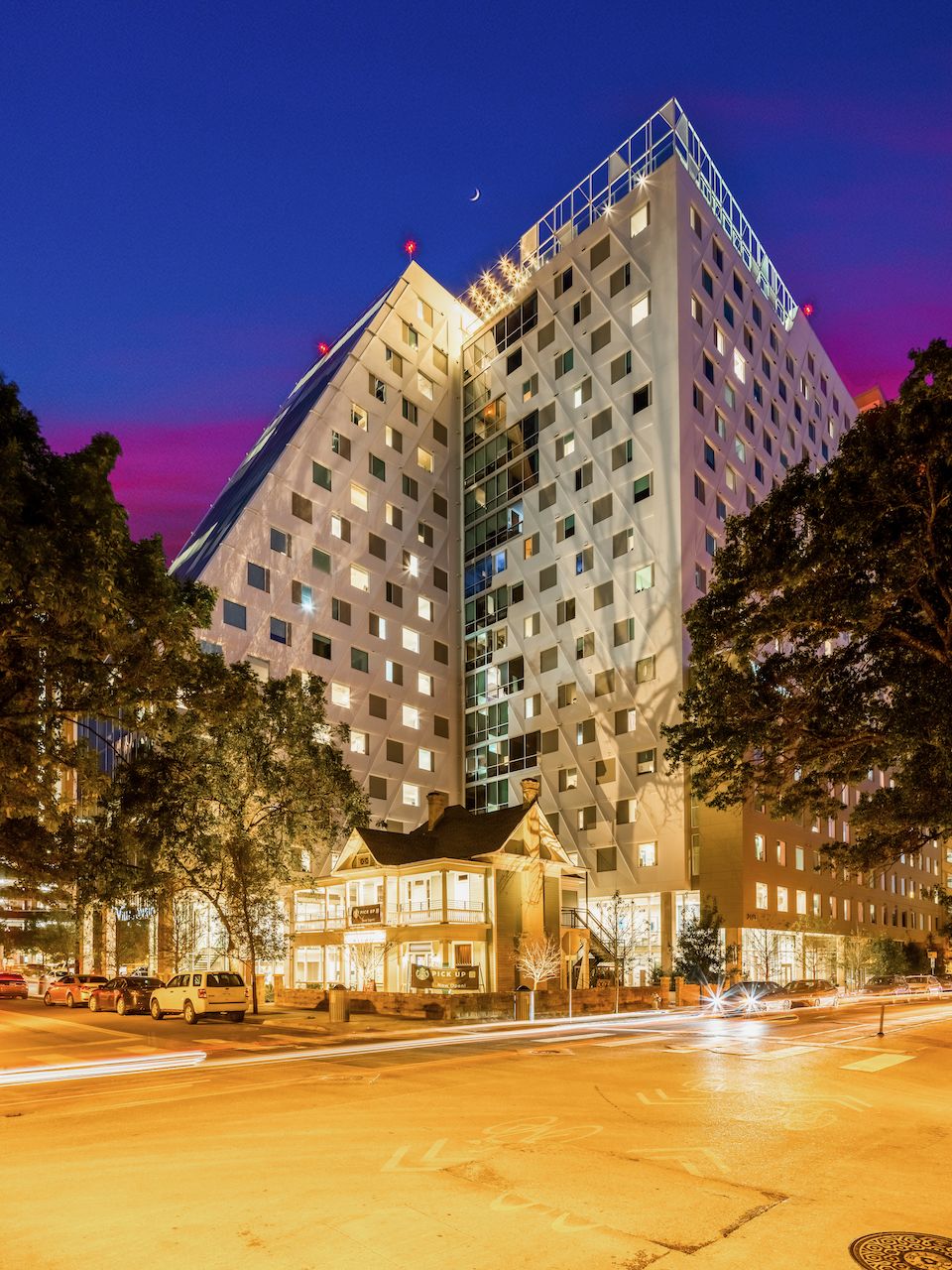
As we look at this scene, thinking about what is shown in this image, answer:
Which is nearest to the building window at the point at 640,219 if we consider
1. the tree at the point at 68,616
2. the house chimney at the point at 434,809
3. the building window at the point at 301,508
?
the building window at the point at 301,508

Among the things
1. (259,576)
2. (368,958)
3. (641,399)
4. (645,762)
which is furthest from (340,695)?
(641,399)

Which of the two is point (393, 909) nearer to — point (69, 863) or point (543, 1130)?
point (69, 863)

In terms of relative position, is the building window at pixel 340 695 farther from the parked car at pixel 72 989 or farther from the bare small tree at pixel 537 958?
the bare small tree at pixel 537 958

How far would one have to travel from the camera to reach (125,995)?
38906 millimetres

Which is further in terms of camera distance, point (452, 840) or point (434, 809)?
point (434, 809)

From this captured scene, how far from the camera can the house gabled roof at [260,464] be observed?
55.9 metres

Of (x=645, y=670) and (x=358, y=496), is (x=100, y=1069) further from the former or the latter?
(x=358, y=496)

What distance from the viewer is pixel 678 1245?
7367 millimetres

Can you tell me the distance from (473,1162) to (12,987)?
55.4 m

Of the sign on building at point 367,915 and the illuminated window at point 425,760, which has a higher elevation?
the illuminated window at point 425,760

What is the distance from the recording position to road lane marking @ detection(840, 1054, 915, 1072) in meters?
19.6

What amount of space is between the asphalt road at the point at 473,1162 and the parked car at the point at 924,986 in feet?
142

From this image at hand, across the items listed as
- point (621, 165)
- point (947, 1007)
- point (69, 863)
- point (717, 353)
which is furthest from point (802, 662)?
point (621, 165)

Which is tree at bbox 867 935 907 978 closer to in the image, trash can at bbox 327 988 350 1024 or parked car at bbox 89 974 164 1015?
trash can at bbox 327 988 350 1024
